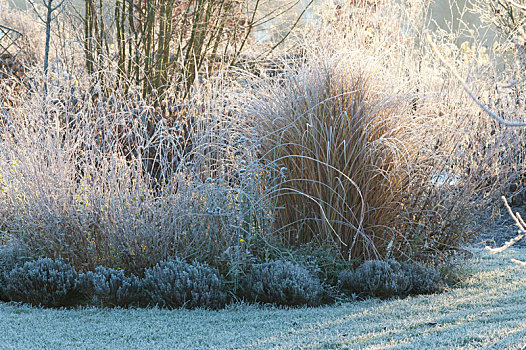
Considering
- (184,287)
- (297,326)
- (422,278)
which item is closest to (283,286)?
(297,326)

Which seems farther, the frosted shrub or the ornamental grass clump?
the ornamental grass clump

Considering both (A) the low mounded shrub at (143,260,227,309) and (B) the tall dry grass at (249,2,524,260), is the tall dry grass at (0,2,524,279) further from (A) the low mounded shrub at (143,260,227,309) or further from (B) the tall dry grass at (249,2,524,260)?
(A) the low mounded shrub at (143,260,227,309)

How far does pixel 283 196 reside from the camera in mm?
4230

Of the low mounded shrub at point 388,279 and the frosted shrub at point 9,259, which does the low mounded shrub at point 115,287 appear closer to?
the frosted shrub at point 9,259

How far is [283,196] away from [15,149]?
94.3 inches

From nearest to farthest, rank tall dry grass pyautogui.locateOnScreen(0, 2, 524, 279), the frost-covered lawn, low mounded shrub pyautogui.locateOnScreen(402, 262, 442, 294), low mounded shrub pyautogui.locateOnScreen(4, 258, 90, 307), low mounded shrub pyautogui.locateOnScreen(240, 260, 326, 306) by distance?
the frost-covered lawn
low mounded shrub pyautogui.locateOnScreen(240, 260, 326, 306)
low mounded shrub pyautogui.locateOnScreen(4, 258, 90, 307)
low mounded shrub pyautogui.locateOnScreen(402, 262, 442, 294)
tall dry grass pyautogui.locateOnScreen(0, 2, 524, 279)

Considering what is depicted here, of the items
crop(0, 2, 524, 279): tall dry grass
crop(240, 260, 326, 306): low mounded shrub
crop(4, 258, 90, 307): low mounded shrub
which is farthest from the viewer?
crop(0, 2, 524, 279): tall dry grass

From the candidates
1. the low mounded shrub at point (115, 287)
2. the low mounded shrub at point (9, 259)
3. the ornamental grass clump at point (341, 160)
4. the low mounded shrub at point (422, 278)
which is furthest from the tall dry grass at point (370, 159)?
the low mounded shrub at point (9, 259)

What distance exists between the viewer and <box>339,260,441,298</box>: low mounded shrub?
145 inches

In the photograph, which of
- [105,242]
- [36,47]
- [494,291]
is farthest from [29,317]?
[36,47]

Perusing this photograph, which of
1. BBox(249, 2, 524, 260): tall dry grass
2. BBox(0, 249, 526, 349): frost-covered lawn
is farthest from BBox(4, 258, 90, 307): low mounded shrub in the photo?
BBox(249, 2, 524, 260): tall dry grass

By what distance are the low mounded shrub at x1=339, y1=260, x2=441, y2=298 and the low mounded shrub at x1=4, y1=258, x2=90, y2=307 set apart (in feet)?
5.71

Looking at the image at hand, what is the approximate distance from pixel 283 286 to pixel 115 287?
1.06m

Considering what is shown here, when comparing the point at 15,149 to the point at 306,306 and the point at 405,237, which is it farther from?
the point at 405,237
